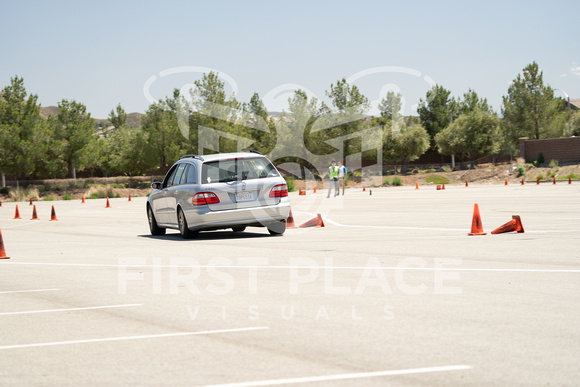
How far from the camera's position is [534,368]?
14.7ft

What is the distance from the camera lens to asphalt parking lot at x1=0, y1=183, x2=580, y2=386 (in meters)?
4.61

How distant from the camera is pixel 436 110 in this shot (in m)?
104

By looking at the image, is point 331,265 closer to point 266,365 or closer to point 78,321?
point 78,321

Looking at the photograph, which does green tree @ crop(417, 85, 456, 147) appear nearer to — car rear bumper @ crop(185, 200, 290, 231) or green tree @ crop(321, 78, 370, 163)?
green tree @ crop(321, 78, 370, 163)

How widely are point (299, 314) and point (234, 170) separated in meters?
8.43

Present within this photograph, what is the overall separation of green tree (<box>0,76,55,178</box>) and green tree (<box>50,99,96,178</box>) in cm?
333

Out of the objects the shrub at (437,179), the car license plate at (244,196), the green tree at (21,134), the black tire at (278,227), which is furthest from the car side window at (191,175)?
the shrub at (437,179)

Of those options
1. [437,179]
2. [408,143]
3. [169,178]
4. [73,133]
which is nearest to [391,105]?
[408,143]

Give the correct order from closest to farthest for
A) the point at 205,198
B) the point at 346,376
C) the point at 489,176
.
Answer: the point at 346,376, the point at 205,198, the point at 489,176

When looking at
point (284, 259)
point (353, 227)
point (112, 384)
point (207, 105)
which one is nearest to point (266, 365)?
point (112, 384)

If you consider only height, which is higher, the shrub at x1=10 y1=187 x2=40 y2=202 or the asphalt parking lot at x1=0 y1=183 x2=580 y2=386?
the shrub at x1=10 y1=187 x2=40 y2=202

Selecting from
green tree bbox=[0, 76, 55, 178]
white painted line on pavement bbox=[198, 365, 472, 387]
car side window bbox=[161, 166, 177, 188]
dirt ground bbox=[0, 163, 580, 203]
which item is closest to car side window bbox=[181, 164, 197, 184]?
car side window bbox=[161, 166, 177, 188]

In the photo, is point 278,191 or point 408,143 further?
point 408,143

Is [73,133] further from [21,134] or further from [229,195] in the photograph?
[229,195]
